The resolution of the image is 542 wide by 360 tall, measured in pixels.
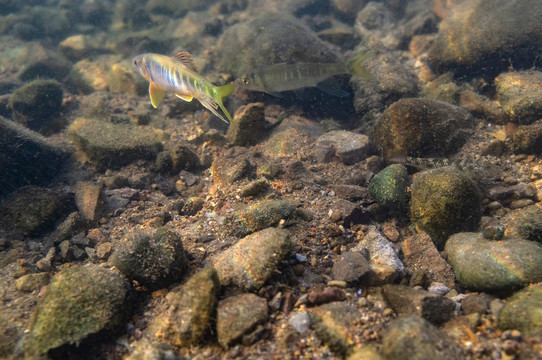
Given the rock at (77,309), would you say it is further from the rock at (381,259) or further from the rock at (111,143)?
the rock at (111,143)

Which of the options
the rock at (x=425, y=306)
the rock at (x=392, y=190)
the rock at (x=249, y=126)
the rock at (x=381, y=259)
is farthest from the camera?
the rock at (x=249, y=126)

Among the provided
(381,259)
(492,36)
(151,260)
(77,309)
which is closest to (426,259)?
(381,259)

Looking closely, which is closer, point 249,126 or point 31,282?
point 31,282

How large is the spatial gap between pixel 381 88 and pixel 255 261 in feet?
15.5

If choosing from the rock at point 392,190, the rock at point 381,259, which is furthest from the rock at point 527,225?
the rock at point 381,259

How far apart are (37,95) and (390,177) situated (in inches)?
297

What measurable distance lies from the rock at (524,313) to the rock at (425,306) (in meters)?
0.34

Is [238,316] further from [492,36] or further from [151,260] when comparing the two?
[492,36]

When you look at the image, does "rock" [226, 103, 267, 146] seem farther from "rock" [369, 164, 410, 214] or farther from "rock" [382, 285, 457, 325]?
"rock" [382, 285, 457, 325]

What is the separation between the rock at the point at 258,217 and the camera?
10.9ft

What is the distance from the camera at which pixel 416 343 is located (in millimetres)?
2010

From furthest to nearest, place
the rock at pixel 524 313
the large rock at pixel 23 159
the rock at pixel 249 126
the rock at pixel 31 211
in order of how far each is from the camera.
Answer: the rock at pixel 249 126 < the large rock at pixel 23 159 < the rock at pixel 31 211 < the rock at pixel 524 313

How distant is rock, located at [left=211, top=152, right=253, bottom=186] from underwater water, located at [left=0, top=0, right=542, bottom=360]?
0.03 meters

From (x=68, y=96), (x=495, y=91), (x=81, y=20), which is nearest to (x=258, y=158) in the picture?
(x=495, y=91)
